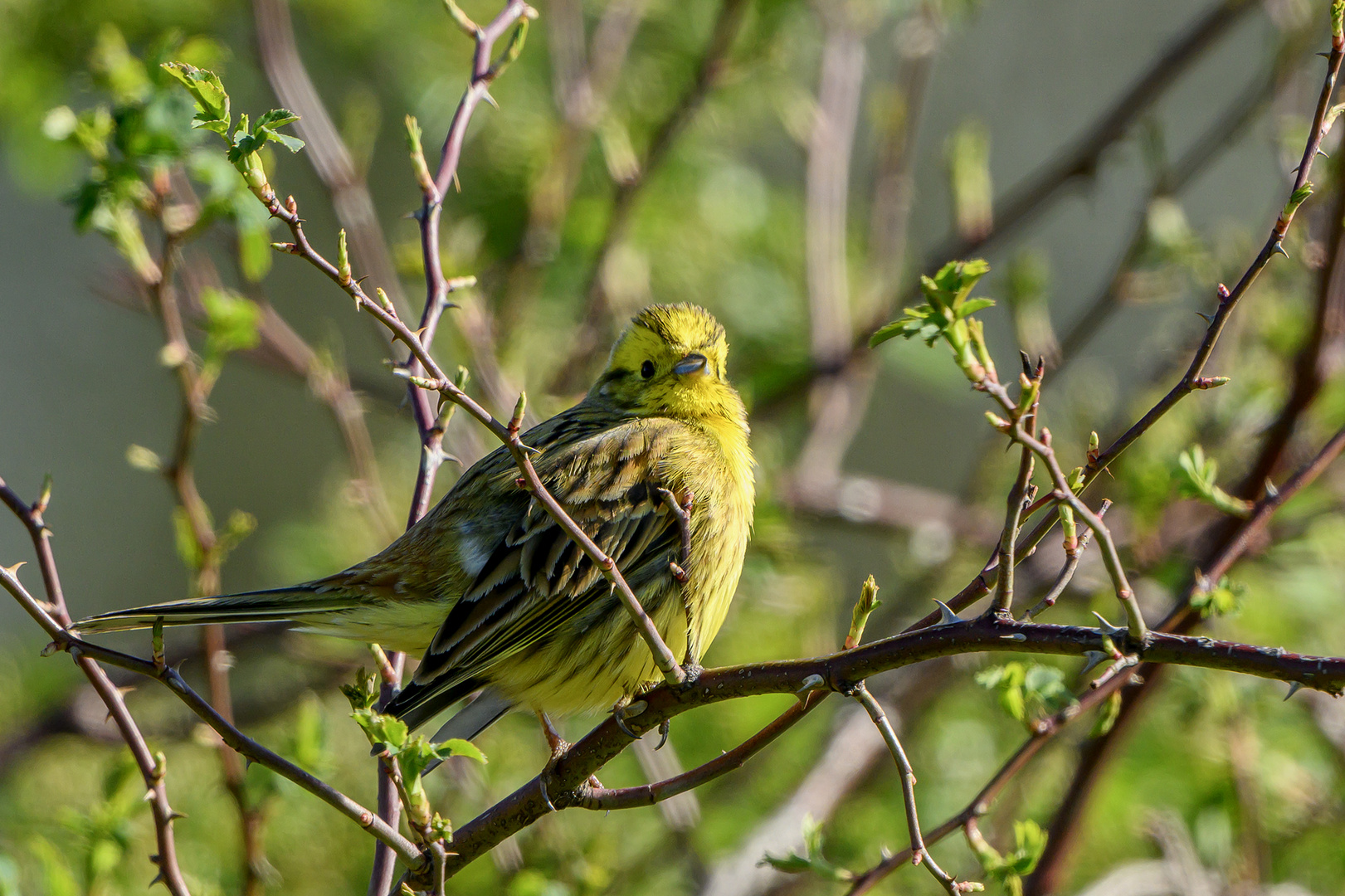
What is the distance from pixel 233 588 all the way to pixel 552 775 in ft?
29.7

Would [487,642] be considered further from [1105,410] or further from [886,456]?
[886,456]

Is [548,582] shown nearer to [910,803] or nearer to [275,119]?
[910,803]

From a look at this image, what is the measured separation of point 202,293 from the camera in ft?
11.7

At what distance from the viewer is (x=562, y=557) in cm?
355

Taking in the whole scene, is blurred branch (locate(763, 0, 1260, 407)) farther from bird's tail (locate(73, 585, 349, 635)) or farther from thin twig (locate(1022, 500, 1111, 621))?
thin twig (locate(1022, 500, 1111, 621))

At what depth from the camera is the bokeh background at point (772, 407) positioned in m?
4.39

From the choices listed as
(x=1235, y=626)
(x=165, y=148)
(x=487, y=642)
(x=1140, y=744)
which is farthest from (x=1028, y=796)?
(x=165, y=148)

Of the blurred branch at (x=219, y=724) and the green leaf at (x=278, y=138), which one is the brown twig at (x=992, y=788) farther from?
the green leaf at (x=278, y=138)

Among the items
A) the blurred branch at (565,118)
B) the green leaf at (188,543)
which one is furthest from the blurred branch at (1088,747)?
the blurred branch at (565,118)

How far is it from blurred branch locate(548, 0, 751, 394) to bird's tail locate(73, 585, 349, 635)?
6.70ft

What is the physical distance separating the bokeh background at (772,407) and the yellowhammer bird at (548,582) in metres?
0.38

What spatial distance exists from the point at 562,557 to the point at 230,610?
2.80 feet

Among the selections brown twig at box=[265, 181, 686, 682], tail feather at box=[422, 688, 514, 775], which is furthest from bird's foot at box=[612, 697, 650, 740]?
tail feather at box=[422, 688, 514, 775]

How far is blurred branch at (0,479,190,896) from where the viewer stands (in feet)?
8.01
